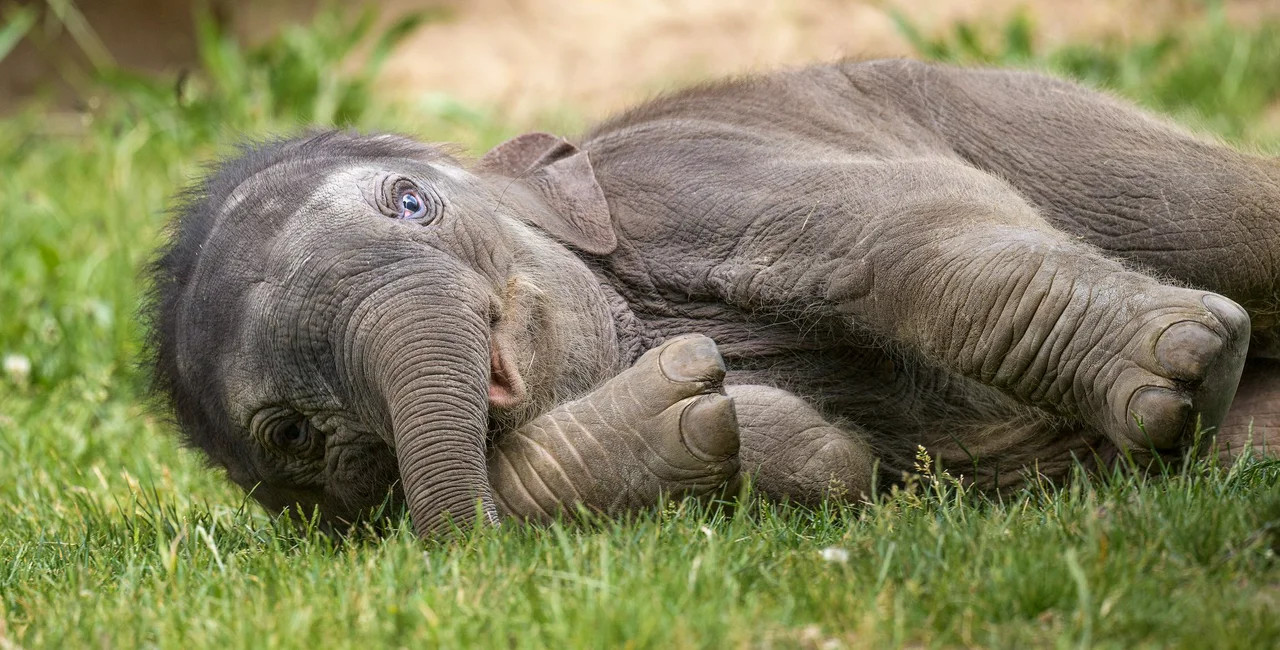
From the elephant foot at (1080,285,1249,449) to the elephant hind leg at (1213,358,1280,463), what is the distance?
1.07 m

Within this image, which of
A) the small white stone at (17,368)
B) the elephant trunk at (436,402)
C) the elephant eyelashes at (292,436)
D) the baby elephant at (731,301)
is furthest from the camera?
the small white stone at (17,368)

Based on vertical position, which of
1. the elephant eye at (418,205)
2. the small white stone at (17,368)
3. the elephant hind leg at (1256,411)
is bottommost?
the small white stone at (17,368)

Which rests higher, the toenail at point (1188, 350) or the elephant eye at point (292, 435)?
the toenail at point (1188, 350)

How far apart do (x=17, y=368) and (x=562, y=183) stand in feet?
12.1

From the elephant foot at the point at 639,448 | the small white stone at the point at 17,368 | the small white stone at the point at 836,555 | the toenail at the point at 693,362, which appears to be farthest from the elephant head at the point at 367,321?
the small white stone at the point at 17,368

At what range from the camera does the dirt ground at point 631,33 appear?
499 inches

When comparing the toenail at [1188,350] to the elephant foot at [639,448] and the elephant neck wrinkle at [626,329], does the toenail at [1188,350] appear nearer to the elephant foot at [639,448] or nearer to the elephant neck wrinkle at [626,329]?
the elephant foot at [639,448]

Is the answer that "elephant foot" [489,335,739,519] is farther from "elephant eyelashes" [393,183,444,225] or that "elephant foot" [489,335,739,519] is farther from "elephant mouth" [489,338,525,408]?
"elephant eyelashes" [393,183,444,225]

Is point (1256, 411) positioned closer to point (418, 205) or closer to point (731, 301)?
point (731, 301)

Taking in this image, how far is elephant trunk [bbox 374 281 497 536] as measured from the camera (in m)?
3.81

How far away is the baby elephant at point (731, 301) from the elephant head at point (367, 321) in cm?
1

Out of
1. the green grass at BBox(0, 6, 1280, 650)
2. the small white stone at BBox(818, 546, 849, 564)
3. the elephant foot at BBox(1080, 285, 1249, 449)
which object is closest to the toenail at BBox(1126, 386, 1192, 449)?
the elephant foot at BBox(1080, 285, 1249, 449)

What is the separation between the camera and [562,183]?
529 centimetres

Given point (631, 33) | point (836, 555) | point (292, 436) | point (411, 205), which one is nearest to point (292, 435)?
point (292, 436)
